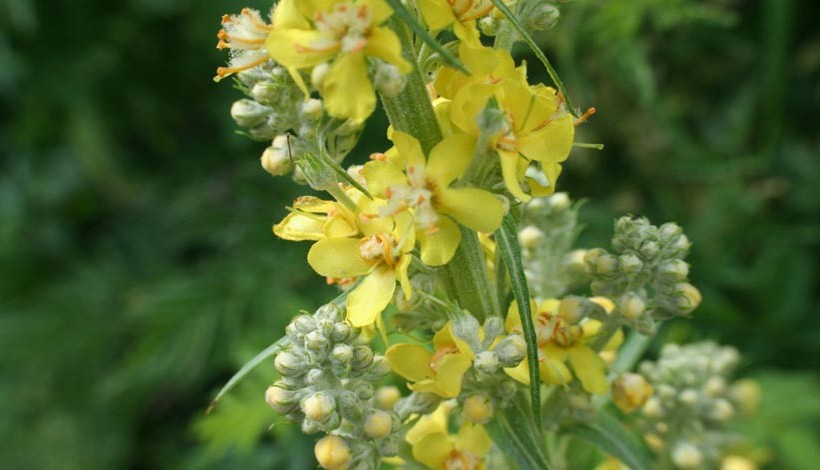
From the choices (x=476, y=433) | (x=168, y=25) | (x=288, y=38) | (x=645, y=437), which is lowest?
(x=645, y=437)

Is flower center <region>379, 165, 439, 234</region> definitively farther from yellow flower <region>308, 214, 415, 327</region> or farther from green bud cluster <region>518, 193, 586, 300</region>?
green bud cluster <region>518, 193, 586, 300</region>

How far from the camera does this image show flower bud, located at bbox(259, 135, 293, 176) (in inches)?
41.7

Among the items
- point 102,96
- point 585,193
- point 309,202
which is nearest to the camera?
point 309,202

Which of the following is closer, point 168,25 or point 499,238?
point 499,238

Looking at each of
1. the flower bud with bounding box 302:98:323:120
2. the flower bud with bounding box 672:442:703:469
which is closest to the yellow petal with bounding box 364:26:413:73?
the flower bud with bounding box 302:98:323:120

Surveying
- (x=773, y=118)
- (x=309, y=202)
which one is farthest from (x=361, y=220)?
(x=773, y=118)

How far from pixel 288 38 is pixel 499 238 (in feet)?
1.03

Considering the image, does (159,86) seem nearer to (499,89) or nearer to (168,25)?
(168,25)

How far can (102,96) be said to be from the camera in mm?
3438

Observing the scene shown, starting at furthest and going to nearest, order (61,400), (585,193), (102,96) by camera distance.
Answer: (102,96) < (61,400) < (585,193)

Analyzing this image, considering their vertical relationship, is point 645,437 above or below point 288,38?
below

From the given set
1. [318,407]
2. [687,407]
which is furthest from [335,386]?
[687,407]

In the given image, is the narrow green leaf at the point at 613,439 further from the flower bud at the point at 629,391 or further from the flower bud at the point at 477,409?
the flower bud at the point at 477,409

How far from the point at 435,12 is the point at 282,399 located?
495 mm
